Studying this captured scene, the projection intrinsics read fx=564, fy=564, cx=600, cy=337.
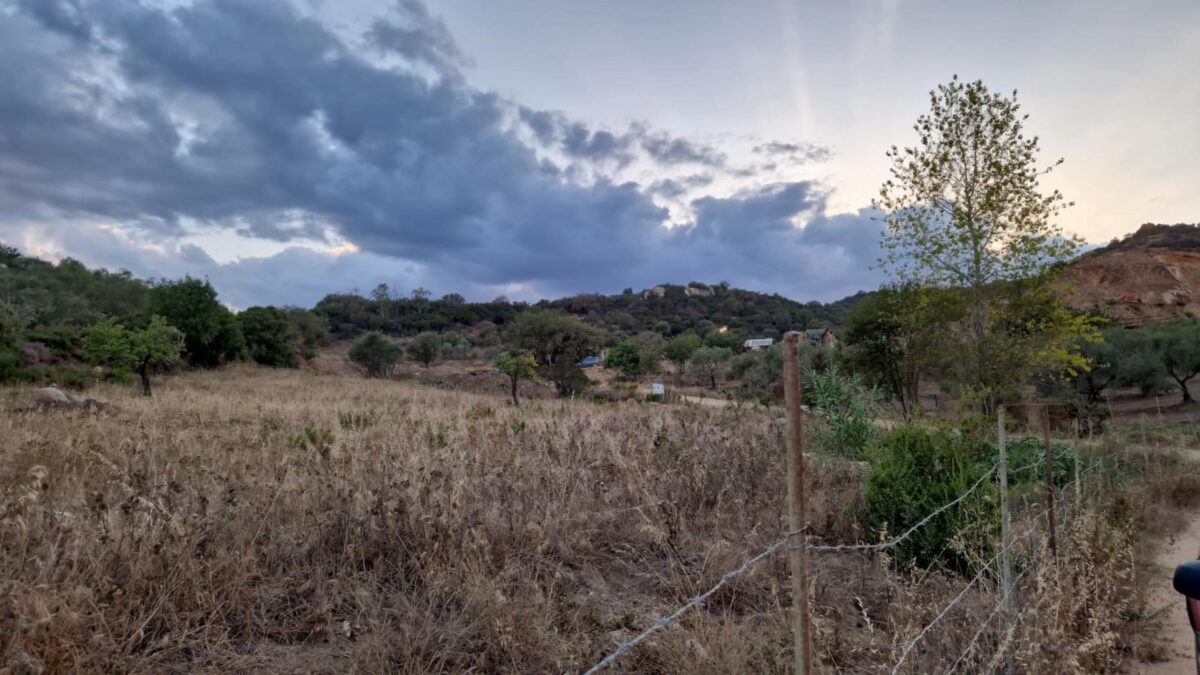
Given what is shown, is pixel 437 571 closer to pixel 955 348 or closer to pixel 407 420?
pixel 407 420

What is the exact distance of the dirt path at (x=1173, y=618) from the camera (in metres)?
3.50

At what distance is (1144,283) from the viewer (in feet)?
130

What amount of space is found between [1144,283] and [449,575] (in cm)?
5367

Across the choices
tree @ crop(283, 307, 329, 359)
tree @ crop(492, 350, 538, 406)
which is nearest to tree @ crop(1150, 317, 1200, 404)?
tree @ crop(492, 350, 538, 406)

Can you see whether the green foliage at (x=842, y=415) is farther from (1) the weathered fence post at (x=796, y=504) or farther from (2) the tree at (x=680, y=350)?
(2) the tree at (x=680, y=350)

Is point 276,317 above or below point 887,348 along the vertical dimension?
above

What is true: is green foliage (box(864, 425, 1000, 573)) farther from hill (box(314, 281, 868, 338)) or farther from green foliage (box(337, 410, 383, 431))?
hill (box(314, 281, 868, 338))

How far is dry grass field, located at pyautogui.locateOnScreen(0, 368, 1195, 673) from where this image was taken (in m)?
2.73

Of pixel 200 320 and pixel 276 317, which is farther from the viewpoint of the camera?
pixel 276 317

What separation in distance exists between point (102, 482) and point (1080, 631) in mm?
7346

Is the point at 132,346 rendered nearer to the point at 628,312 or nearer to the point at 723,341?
the point at 723,341

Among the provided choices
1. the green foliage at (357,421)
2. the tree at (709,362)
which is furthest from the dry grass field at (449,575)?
the tree at (709,362)

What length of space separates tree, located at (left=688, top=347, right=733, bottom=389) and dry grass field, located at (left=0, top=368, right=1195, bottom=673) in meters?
36.5

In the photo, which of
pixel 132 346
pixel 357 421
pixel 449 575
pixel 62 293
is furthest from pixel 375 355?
pixel 449 575
